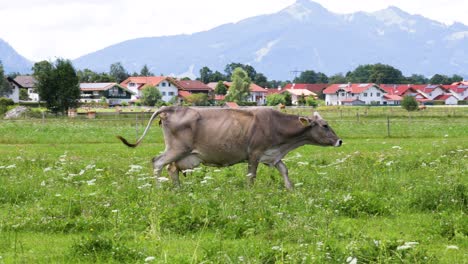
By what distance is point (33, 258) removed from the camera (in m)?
9.10

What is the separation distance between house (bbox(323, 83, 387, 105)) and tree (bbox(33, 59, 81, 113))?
10960cm

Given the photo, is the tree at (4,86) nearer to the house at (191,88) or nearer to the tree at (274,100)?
the tree at (274,100)

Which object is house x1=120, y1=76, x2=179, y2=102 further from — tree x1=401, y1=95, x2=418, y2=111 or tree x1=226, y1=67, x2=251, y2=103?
tree x1=401, y1=95, x2=418, y2=111

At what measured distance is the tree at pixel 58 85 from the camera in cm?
7906

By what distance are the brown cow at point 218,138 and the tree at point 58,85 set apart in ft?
215

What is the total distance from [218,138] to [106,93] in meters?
132

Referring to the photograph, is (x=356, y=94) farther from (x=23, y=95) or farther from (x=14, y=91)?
(x=14, y=91)

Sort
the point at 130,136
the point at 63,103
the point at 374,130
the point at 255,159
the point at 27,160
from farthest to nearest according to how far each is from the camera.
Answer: the point at 63,103 < the point at 374,130 < the point at 130,136 < the point at 27,160 < the point at 255,159

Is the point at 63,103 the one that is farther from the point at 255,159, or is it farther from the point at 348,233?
the point at 348,233

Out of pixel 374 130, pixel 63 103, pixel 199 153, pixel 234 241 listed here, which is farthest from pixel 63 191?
pixel 63 103

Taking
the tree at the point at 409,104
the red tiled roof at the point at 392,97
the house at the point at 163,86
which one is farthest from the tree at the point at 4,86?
the red tiled roof at the point at 392,97

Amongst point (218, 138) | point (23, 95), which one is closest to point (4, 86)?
point (23, 95)

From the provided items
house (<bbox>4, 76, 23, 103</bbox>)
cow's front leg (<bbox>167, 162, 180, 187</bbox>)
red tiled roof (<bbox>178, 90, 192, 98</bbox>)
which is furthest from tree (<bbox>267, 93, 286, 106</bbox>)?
cow's front leg (<bbox>167, 162, 180, 187</bbox>)

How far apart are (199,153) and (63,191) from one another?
371 cm
